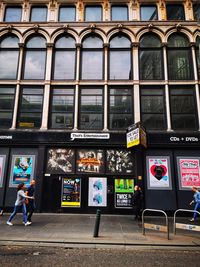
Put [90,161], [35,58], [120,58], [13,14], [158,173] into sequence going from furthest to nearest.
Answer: [13,14] < [35,58] < [120,58] < [90,161] < [158,173]

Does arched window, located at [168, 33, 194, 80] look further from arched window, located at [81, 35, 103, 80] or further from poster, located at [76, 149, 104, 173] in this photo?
poster, located at [76, 149, 104, 173]

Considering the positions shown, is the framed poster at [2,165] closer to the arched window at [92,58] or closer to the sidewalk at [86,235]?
the sidewalk at [86,235]

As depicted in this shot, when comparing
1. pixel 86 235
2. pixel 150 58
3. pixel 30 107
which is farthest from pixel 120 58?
pixel 86 235

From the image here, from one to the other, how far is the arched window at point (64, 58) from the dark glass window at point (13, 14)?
156 inches

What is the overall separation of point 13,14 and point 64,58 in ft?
18.8

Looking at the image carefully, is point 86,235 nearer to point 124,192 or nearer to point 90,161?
point 124,192

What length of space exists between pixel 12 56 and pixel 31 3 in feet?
15.4

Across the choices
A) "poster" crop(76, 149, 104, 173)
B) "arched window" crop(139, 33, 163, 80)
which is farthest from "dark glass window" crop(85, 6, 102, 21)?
"poster" crop(76, 149, 104, 173)

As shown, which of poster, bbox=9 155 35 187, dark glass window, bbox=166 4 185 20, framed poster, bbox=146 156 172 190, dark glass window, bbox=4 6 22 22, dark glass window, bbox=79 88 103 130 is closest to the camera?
framed poster, bbox=146 156 172 190

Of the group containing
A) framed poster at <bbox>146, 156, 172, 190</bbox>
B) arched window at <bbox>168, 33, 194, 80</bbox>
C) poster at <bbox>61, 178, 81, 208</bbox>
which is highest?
arched window at <bbox>168, 33, 194, 80</bbox>

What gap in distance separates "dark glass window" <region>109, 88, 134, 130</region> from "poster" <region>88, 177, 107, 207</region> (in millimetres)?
3621

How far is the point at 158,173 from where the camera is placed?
1297 centimetres

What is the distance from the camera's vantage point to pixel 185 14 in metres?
15.6

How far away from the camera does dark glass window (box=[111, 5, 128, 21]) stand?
15805 millimetres
